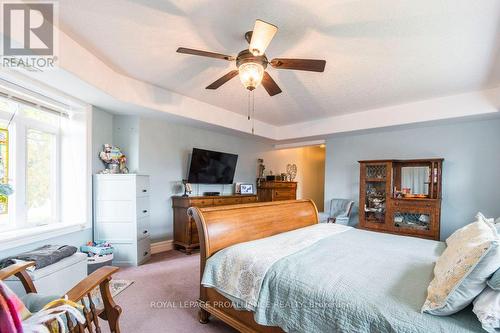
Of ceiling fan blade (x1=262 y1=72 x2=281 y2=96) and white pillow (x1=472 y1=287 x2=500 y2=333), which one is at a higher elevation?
ceiling fan blade (x1=262 y1=72 x2=281 y2=96)

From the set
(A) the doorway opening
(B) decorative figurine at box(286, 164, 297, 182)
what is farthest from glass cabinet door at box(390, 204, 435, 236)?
(B) decorative figurine at box(286, 164, 297, 182)

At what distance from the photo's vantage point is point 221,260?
1.77 meters

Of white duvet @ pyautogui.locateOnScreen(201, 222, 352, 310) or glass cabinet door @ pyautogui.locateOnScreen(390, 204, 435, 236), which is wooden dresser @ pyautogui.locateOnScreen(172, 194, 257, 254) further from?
glass cabinet door @ pyautogui.locateOnScreen(390, 204, 435, 236)

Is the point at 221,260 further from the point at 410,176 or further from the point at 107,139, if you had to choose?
the point at 410,176

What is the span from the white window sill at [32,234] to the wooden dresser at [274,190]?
3.65 metres

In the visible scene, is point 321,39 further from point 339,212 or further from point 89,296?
point 339,212

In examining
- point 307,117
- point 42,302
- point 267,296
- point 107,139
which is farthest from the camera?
point 307,117

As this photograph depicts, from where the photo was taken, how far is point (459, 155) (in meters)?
3.77

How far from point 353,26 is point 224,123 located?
2.69m

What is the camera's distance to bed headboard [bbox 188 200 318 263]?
1.89 m

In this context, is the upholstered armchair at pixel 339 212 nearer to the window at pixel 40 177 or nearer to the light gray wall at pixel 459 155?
the light gray wall at pixel 459 155

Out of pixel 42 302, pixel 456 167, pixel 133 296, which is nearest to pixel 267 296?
pixel 42 302
